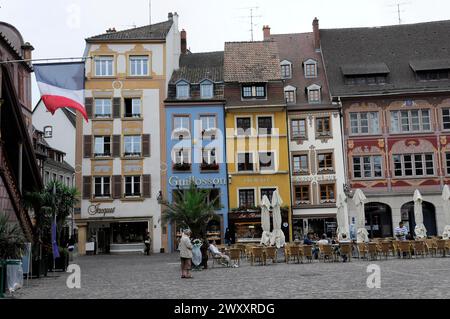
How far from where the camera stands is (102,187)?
38.0m

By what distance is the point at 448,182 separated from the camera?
123ft

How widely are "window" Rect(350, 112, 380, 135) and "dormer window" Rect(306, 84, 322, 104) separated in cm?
260

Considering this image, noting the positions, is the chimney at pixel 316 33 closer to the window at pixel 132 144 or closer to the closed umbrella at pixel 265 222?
the window at pixel 132 144

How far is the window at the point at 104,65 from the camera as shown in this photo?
127ft

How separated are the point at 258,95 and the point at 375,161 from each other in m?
8.91

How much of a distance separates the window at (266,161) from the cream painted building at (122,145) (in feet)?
21.2

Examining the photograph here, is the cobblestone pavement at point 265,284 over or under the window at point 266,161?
under

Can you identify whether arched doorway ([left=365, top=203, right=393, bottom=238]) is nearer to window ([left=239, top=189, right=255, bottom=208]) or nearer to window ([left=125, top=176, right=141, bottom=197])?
window ([left=239, top=189, right=255, bottom=208])

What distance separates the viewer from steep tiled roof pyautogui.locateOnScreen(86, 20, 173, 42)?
39.0 m

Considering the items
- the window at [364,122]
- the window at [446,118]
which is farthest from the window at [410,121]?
the window at [364,122]

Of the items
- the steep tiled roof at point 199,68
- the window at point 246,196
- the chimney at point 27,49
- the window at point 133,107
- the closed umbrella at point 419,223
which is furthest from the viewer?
the steep tiled roof at point 199,68

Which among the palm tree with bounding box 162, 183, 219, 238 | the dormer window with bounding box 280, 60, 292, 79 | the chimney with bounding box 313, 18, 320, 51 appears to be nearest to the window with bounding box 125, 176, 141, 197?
the dormer window with bounding box 280, 60, 292, 79

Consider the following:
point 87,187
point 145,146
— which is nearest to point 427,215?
point 145,146
